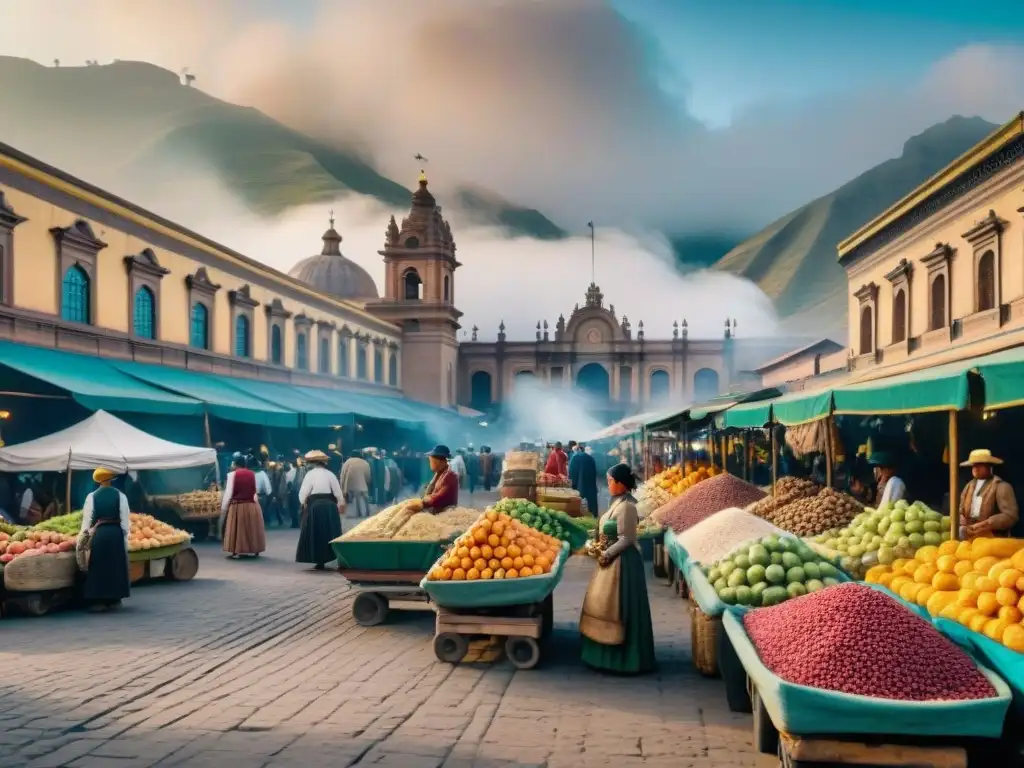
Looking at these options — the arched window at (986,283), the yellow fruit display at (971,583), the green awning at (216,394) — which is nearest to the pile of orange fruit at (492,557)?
the yellow fruit display at (971,583)

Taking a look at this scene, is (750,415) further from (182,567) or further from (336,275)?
(336,275)

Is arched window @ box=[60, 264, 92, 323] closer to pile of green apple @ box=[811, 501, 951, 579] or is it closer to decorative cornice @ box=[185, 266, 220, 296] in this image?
decorative cornice @ box=[185, 266, 220, 296]

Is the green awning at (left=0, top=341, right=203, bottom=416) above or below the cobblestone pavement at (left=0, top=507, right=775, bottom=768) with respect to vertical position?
above

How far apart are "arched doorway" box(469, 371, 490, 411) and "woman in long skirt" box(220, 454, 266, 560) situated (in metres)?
46.1

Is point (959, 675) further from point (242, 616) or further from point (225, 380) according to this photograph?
point (225, 380)

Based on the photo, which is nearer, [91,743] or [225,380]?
[91,743]

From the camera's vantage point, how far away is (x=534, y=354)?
61062mm

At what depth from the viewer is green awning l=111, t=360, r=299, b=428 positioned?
21844 millimetres

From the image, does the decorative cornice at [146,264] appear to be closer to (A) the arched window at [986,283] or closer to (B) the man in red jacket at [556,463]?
(B) the man in red jacket at [556,463]

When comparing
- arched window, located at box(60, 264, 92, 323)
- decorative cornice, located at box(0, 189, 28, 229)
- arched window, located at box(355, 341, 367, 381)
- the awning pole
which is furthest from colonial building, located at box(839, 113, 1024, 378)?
arched window, located at box(355, 341, 367, 381)

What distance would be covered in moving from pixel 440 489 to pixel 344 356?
32.7m

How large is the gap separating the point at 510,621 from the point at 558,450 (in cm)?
1542

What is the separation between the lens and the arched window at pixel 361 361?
44.2 meters

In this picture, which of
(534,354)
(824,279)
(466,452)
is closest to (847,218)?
(824,279)
